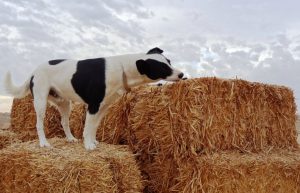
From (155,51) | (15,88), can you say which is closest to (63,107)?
(15,88)

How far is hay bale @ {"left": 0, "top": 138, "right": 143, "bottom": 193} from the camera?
4.46 m

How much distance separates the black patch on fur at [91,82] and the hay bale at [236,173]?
3.85 ft

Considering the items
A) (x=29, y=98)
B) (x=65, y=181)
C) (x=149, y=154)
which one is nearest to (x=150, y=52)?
(x=149, y=154)

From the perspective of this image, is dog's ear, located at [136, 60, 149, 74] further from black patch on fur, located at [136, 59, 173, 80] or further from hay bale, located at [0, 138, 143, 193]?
→ hay bale, located at [0, 138, 143, 193]

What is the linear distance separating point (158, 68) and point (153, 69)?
6 cm

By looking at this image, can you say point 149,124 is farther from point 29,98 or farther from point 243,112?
point 29,98

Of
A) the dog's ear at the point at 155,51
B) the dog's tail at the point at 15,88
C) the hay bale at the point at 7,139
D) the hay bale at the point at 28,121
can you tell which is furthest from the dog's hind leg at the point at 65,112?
the dog's ear at the point at 155,51

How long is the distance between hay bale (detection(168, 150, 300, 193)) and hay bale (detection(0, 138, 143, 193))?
1.88ft

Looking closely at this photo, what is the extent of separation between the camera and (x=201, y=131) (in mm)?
5109

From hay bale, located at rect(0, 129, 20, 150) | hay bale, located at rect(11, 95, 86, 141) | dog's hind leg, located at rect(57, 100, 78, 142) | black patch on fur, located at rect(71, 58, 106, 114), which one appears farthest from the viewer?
hay bale, located at rect(0, 129, 20, 150)

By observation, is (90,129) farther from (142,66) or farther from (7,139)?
(7,139)

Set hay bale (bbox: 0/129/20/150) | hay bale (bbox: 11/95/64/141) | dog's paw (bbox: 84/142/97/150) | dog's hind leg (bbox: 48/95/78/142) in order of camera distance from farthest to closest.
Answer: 1. hay bale (bbox: 11/95/64/141)
2. hay bale (bbox: 0/129/20/150)
3. dog's hind leg (bbox: 48/95/78/142)
4. dog's paw (bbox: 84/142/97/150)

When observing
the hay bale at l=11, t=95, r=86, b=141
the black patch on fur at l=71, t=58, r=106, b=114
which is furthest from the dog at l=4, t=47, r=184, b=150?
the hay bale at l=11, t=95, r=86, b=141

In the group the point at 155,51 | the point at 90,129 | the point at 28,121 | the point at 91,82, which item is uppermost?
the point at 155,51
